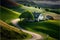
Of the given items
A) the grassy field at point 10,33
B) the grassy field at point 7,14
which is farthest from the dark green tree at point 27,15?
the grassy field at point 10,33

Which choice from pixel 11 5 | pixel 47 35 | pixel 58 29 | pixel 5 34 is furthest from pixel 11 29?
pixel 58 29

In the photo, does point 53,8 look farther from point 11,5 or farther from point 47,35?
point 11,5

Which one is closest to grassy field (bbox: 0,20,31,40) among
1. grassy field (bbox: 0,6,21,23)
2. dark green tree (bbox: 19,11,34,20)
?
grassy field (bbox: 0,6,21,23)

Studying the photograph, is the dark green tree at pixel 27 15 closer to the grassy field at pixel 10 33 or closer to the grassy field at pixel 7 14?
the grassy field at pixel 7 14

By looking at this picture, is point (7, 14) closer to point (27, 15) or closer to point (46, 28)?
point (27, 15)

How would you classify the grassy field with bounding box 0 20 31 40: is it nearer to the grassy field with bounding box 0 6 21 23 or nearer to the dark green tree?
the grassy field with bounding box 0 6 21 23

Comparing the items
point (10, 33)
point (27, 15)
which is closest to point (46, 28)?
point (27, 15)
